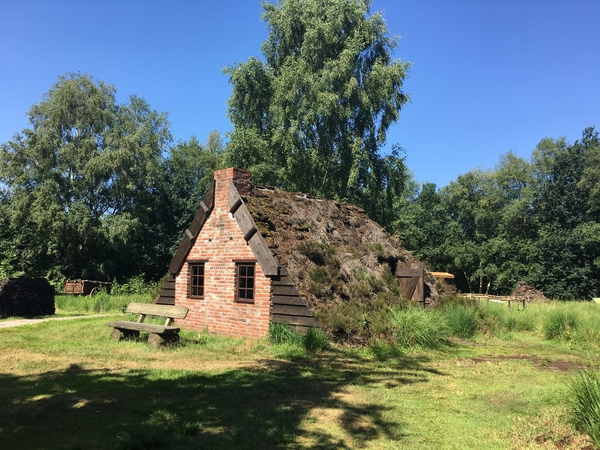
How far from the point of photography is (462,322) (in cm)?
1334

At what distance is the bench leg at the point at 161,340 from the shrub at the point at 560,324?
10.6 m

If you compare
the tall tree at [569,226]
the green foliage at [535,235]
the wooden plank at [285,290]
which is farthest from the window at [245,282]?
the tall tree at [569,226]

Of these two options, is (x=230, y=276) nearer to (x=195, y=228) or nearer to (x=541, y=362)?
(x=195, y=228)

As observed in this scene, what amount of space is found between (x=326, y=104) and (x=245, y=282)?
56.3ft

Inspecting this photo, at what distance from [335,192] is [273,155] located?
458 centimetres

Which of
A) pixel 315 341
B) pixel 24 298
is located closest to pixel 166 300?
pixel 315 341

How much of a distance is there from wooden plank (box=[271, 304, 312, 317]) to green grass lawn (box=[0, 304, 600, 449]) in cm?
92

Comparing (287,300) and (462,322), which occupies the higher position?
(287,300)

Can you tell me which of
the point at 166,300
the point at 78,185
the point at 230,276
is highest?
the point at 78,185

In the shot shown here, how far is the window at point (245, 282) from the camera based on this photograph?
12.3 m

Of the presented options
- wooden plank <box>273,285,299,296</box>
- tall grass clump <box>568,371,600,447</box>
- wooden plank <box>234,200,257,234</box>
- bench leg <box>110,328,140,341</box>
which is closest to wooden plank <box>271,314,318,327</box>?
wooden plank <box>273,285,299,296</box>

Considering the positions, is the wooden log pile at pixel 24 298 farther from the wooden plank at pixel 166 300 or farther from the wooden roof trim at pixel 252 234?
the wooden roof trim at pixel 252 234

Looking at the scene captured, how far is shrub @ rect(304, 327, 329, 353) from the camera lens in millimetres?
10586

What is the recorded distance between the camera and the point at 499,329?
47.1 feet
